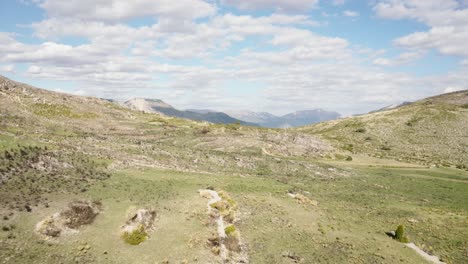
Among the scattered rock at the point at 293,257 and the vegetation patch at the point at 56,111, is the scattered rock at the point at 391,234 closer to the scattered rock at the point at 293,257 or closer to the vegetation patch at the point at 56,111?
the scattered rock at the point at 293,257

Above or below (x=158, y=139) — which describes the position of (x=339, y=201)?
below

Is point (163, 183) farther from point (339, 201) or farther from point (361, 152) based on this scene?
point (361, 152)

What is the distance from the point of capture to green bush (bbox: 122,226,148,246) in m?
33.9

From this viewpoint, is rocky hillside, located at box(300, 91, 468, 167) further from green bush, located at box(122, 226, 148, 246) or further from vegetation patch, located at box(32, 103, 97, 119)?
green bush, located at box(122, 226, 148, 246)

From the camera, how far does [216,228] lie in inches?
1576

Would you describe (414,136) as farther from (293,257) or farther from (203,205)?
(293,257)

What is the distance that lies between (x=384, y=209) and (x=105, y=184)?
45.9 metres

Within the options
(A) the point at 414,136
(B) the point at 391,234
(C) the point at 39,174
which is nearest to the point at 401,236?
(B) the point at 391,234

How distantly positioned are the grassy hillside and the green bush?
16 cm

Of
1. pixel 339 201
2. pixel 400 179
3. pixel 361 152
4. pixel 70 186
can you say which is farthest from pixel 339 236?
pixel 361 152

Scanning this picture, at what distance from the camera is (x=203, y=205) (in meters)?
45.8

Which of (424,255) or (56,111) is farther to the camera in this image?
(56,111)

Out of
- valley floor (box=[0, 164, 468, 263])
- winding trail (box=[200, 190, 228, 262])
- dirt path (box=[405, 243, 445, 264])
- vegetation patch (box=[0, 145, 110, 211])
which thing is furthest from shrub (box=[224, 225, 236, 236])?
dirt path (box=[405, 243, 445, 264])

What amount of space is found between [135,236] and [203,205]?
42.7ft
